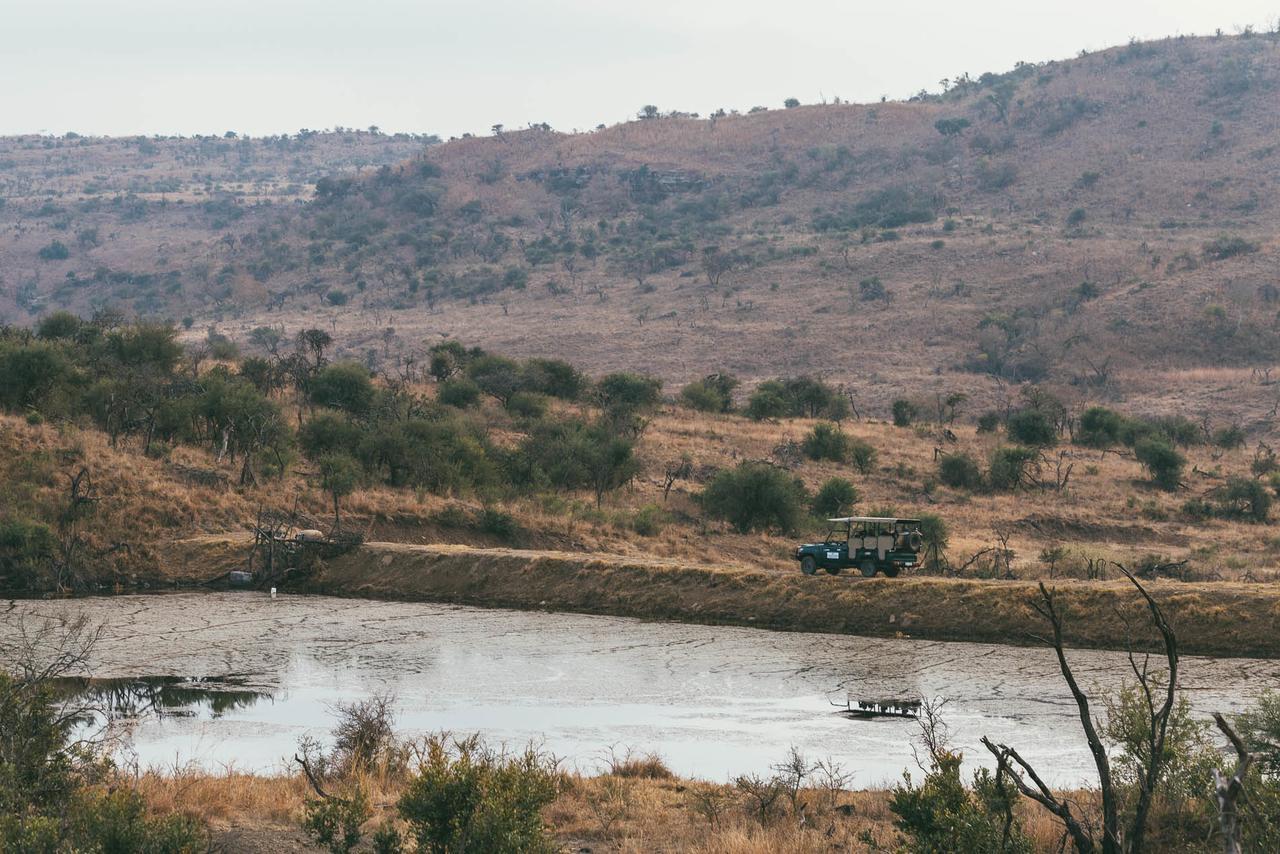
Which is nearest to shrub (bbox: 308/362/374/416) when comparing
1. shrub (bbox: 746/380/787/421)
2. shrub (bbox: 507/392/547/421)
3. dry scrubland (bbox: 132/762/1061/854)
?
shrub (bbox: 507/392/547/421)

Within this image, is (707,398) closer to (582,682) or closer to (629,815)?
(582,682)

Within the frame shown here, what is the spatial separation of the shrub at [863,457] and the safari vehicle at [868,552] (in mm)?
23268

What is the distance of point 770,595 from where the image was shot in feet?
104

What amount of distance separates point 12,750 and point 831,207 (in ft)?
482

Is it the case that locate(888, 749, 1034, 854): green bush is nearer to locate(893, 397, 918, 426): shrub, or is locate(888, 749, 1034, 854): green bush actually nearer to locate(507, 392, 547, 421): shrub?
locate(507, 392, 547, 421): shrub

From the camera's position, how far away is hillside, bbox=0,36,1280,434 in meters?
106

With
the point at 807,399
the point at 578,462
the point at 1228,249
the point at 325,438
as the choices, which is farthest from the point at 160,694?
the point at 1228,249

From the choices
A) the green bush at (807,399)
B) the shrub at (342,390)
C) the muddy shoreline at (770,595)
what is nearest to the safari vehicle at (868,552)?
the muddy shoreline at (770,595)

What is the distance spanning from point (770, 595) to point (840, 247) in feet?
349

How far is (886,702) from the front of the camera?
22672 mm

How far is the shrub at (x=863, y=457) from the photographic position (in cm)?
5603

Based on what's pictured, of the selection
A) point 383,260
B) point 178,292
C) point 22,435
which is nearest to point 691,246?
point 383,260

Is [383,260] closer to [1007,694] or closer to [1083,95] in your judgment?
[1083,95]

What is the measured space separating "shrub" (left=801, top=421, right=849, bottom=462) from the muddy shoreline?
23.2 meters
